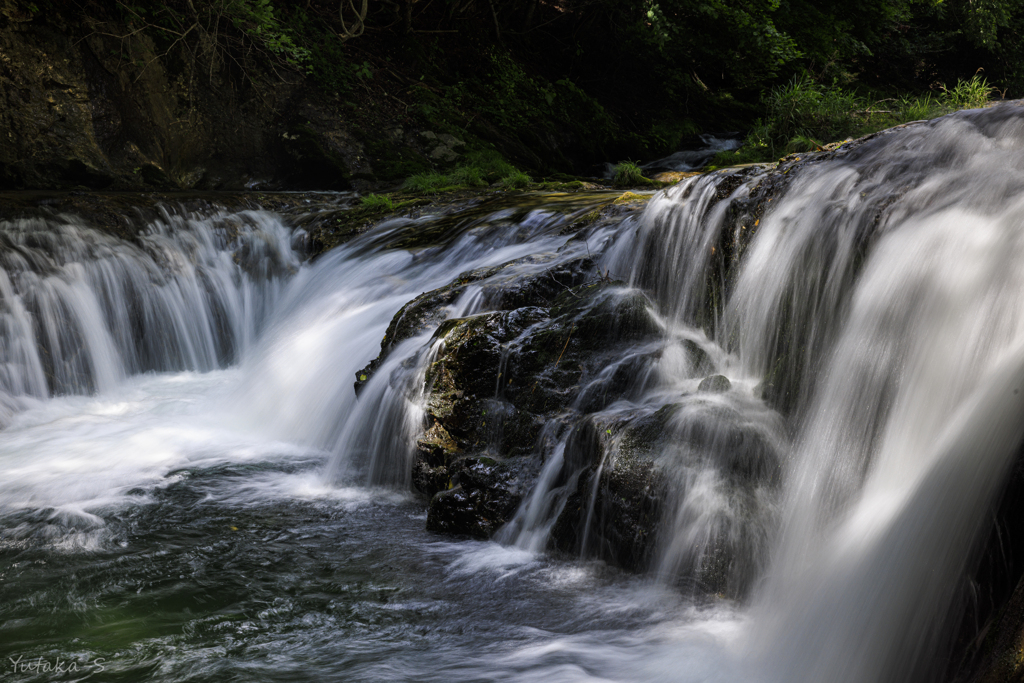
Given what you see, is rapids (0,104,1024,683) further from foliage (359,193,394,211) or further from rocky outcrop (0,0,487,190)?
rocky outcrop (0,0,487,190)

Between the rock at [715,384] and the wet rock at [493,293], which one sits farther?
the wet rock at [493,293]

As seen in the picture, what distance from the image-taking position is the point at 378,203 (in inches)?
360

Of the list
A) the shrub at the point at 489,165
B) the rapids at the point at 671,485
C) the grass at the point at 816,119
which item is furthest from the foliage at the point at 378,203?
the grass at the point at 816,119

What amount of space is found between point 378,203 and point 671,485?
6801mm

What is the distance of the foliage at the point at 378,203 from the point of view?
9023 mm

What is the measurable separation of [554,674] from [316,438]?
10.6 ft

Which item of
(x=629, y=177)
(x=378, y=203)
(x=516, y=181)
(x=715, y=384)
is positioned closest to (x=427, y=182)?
(x=516, y=181)

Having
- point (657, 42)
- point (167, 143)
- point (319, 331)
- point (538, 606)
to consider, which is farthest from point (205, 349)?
point (657, 42)

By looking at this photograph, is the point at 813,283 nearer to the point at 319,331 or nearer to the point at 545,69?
the point at 319,331

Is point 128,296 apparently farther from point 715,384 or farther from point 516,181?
point 715,384

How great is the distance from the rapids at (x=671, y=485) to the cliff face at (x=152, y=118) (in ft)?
15.3

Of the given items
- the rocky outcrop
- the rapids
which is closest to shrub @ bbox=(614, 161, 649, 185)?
the rocky outcrop

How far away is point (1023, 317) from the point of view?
2.74 metres

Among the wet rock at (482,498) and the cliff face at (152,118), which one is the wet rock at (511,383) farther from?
the cliff face at (152,118)
